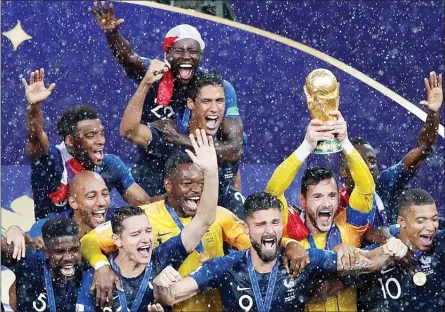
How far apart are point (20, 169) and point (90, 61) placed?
2.39 ft

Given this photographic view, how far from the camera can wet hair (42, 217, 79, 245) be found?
6.29 metres

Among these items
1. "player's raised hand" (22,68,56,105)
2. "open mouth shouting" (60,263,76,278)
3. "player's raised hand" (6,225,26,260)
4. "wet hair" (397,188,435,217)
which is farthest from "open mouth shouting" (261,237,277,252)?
"player's raised hand" (22,68,56,105)

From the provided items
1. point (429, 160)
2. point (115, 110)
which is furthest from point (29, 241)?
point (429, 160)

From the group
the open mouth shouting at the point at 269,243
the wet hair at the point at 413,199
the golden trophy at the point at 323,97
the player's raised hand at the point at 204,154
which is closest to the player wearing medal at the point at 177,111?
the player's raised hand at the point at 204,154

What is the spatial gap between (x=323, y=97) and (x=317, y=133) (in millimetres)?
192

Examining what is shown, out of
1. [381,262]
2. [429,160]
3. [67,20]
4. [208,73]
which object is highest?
[67,20]

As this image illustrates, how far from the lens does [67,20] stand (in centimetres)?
691

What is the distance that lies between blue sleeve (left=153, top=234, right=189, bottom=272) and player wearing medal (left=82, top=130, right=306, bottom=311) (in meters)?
0.06

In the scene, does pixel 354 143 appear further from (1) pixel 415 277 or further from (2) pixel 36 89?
(2) pixel 36 89

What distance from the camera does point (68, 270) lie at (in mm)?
6332

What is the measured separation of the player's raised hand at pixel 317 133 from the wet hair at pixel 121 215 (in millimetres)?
955

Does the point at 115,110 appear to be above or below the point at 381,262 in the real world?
above

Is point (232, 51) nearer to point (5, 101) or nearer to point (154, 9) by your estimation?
point (154, 9)

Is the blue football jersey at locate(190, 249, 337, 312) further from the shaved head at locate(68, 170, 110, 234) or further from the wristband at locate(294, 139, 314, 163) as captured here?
the shaved head at locate(68, 170, 110, 234)
